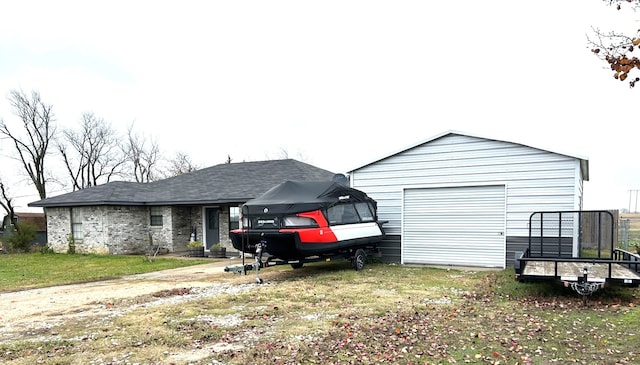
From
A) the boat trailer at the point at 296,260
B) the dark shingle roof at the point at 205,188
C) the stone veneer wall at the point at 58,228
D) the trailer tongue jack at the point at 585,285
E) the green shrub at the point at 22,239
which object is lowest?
the green shrub at the point at 22,239

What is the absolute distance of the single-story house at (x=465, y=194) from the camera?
33.6 ft

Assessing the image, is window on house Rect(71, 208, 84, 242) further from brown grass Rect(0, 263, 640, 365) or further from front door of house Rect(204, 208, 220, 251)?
brown grass Rect(0, 263, 640, 365)

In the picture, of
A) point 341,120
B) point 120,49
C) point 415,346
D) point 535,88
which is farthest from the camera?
point 341,120

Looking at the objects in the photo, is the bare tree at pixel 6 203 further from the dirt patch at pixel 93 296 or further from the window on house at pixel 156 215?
the dirt patch at pixel 93 296

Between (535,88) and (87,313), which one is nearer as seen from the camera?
(87,313)

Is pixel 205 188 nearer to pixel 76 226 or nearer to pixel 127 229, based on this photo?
pixel 127 229

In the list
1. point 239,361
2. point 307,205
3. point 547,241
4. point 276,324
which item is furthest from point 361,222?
point 239,361

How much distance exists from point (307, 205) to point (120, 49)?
9.18 m

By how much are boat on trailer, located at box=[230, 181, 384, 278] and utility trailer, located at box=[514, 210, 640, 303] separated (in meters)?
3.80

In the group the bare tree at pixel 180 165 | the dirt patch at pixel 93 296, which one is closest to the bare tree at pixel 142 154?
the bare tree at pixel 180 165

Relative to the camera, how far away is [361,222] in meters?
10.9

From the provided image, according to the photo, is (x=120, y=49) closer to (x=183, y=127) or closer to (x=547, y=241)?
(x=547, y=241)

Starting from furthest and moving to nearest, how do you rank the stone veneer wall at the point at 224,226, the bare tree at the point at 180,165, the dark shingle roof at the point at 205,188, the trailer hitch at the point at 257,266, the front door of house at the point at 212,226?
the bare tree at the point at 180,165, the front door of house at the point at 212,226, the stone veneer wall at the point at 224,226, the dark shingle roof at the point at 205,188, the trailer hitch at the point at 257,266

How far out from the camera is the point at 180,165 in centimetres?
4125
